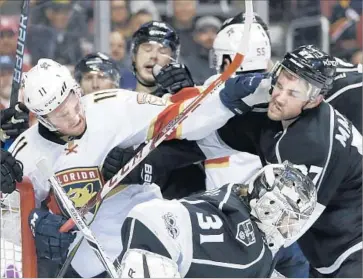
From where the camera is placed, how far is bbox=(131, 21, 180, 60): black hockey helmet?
439 cm

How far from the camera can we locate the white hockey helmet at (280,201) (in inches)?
128

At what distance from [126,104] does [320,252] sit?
2.64 ft

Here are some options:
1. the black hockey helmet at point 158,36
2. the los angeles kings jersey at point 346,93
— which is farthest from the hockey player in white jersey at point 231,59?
the los angeles kings jersey at point 346,93

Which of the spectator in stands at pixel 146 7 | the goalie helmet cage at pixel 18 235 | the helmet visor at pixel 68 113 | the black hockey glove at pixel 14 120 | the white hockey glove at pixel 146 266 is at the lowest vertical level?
the goalie helmet cage at pixel 18 235

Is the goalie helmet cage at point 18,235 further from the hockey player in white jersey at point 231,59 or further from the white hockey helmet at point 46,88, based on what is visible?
the hockey player in white jersey at point 231,59

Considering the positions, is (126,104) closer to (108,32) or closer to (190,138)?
(190,138)

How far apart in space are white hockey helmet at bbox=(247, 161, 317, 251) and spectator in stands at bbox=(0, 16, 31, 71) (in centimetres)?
255

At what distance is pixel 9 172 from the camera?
3.65 meters

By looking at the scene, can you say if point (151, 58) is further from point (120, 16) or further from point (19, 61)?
point (120, 16)

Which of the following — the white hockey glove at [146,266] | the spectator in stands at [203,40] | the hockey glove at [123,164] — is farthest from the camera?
the spectator in stands at [203,40]

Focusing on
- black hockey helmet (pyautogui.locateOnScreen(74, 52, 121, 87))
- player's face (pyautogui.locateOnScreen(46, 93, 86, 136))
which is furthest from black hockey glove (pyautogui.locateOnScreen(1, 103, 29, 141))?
black hockey helmet (pyautogui.locateOnScreen(74, 52, 121, 87))

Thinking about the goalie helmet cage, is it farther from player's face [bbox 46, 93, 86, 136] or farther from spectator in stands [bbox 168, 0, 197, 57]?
spectator in stands [bbox 168, 0, 197, 57]

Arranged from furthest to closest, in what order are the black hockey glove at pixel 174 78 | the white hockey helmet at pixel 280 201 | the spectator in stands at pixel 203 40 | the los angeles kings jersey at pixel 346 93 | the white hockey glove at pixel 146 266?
the spectator in stands at pixel 203 40 → the los angeles kings jersey at pixel 346 93 → the black hockey glove at pixel 174 78 → the white hockey helmet at pixel 280 201 → the white hockey glove at pixel 146 266

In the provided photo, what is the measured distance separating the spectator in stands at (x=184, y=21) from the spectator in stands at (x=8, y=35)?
691 millimetres
